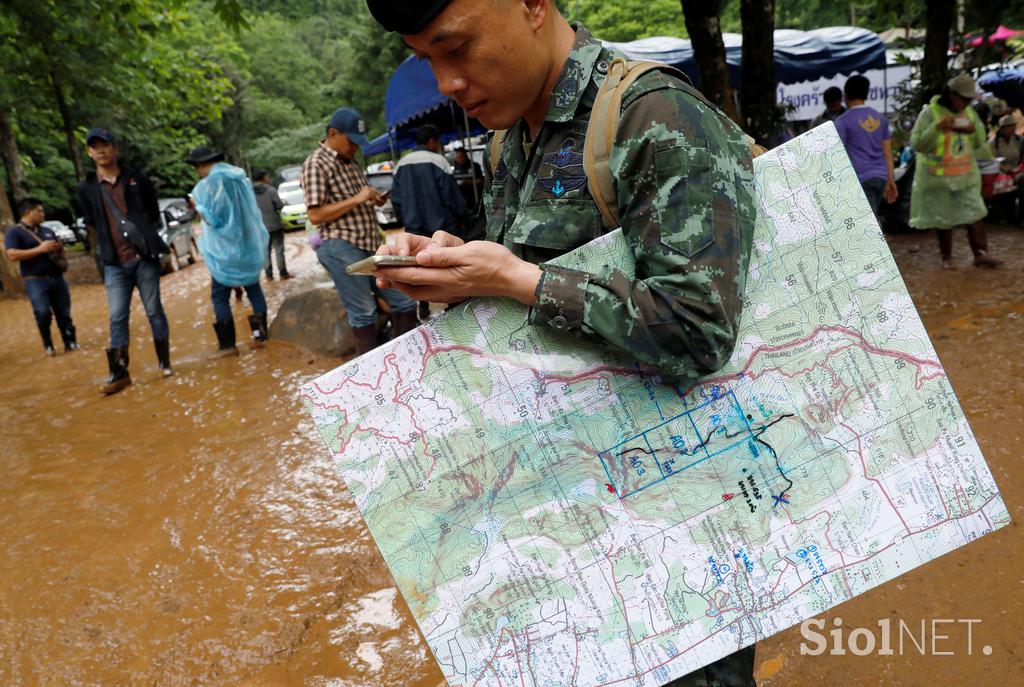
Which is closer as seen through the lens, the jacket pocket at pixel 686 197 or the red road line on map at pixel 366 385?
the jacket pocket at pixel 686 197

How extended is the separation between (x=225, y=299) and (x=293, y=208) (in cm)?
1275

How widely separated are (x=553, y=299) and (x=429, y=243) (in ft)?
1.07

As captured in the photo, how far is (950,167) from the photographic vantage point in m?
6.62

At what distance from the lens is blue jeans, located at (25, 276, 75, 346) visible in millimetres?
8375

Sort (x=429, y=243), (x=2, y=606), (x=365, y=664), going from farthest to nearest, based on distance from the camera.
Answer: (x=2, y=606)
(x=365, y=664)
(x=429, y=243)

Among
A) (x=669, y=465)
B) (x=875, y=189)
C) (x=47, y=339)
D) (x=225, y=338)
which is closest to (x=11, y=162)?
(x=47, y=339)

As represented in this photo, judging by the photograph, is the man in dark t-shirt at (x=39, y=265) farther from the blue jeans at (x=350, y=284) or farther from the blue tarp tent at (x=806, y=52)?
the blue tarp tent at (x=806, y=52)

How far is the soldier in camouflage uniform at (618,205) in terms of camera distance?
119 cm

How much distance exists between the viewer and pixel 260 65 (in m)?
42.0

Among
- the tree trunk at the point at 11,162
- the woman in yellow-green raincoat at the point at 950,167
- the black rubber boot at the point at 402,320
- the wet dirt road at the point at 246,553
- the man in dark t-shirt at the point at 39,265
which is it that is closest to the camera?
the wet dirt road at the point at 246,553

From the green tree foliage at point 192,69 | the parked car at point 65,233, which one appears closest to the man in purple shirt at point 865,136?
the green tree foliage at point 192,69

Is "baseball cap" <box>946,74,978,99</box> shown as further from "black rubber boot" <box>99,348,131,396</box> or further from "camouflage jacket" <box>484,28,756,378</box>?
"black rubber boot" <box>99,348,131,396</box>

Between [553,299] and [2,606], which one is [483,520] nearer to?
[553,299]

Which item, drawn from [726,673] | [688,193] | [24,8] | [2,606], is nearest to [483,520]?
[726,673]
